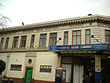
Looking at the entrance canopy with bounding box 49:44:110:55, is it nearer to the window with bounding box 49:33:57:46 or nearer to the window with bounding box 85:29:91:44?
the window with bounding box 85:29:91:44

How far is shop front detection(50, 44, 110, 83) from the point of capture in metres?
15.8

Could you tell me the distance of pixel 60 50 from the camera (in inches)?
652

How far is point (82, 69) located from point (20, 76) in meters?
10.7

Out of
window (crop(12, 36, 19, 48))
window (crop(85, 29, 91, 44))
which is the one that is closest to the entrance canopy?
window (crop(85, 29, 91, 44))

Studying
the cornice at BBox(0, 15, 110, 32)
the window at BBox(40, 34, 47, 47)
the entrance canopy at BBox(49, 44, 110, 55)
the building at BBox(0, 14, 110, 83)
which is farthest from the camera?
the window at BBox(40, 34, 47, 47)

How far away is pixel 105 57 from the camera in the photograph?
54.2ft

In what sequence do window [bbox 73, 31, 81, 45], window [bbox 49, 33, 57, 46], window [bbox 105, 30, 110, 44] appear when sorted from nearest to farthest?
window [bbox 105, 30, 110, 44] → window [bbox 73, 31, 81, 45] → window [bbox 49, 33, 57, 46]

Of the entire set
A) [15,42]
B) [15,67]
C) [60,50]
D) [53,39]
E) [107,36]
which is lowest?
[15,67]

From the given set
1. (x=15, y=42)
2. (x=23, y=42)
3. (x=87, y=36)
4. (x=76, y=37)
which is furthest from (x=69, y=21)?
(x=15, y=42)

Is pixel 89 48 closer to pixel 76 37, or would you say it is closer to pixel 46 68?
pixel 76 37

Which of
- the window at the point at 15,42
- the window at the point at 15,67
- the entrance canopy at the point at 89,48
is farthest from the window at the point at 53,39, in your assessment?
the window at the point at 15,42

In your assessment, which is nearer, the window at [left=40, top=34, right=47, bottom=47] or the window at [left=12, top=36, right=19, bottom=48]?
the window at [left=40, top=34, right=47, bottom=47]

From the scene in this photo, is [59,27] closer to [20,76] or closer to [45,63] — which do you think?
[45,63]

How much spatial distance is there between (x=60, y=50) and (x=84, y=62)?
165 inches
